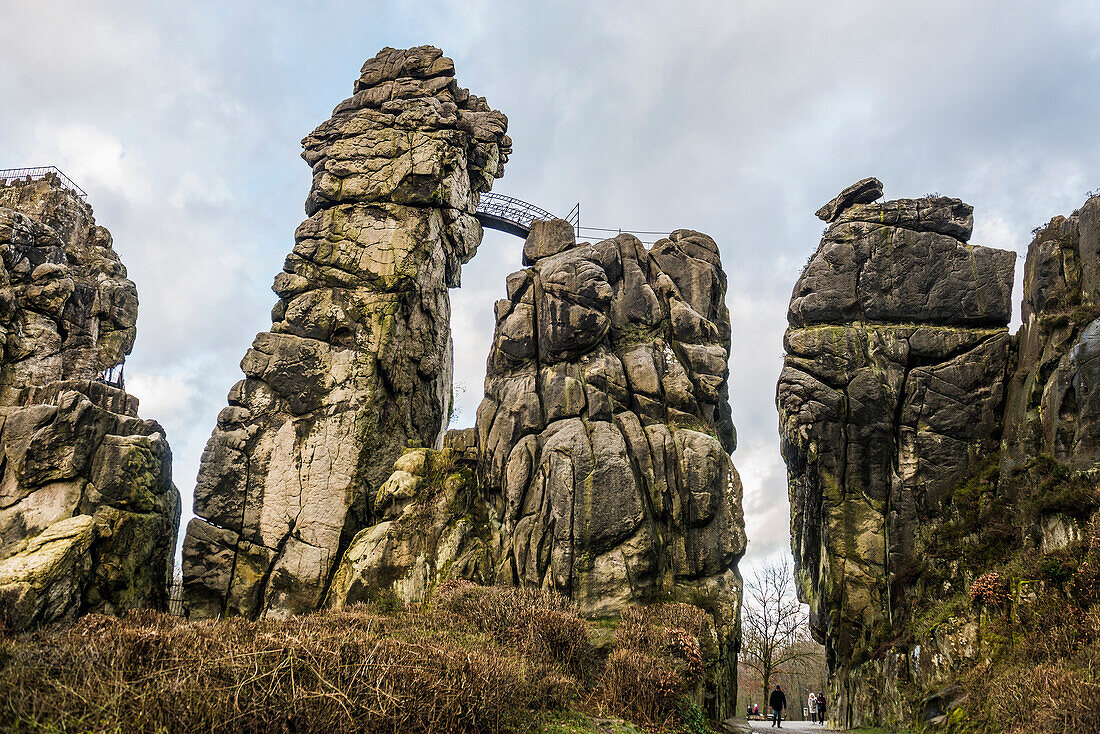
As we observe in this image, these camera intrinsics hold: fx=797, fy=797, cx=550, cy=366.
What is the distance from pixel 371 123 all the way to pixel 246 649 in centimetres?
3277

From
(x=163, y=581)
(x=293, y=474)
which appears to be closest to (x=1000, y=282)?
(x=293, y=474)

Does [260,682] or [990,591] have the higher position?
[990,591]

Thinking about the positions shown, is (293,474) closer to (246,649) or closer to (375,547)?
(375,547)

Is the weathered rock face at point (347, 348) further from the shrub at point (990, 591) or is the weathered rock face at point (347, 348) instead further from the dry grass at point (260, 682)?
the shrub at point (990, 591)

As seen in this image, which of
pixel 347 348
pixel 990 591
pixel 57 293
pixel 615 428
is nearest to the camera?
pixel 990 591

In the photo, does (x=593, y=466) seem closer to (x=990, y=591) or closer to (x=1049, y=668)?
(x=990, y=591)

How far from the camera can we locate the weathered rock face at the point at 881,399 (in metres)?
30.5

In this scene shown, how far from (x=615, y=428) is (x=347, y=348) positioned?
1252 cm

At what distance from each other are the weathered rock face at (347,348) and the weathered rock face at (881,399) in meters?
16.6

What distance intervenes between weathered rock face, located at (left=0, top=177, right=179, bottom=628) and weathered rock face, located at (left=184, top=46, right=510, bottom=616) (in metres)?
2.68

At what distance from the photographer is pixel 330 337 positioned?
34.5 m

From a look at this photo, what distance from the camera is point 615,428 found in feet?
96.8

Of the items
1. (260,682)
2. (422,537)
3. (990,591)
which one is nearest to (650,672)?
(260,682)

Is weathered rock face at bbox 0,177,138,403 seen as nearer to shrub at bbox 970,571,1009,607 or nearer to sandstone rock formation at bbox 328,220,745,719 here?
sandstone rock formation at bbox 328,220,745,719
